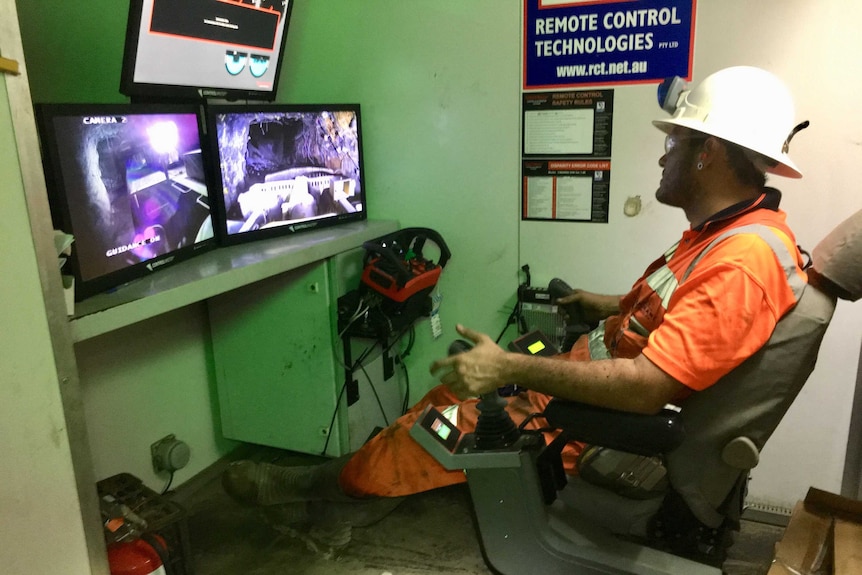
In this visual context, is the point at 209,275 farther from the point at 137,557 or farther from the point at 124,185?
the point at 137,557

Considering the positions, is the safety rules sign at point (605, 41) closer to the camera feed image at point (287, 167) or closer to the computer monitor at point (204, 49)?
the camera feed image at point (287, 167)

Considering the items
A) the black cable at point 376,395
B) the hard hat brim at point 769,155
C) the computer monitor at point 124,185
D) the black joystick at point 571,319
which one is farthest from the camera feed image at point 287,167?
the hard hat brim at point 769,155

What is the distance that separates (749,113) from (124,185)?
4.74 feet

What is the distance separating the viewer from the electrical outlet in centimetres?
213

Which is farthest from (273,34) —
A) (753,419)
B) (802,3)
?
(753,419)

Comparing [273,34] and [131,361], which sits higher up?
[273,34]

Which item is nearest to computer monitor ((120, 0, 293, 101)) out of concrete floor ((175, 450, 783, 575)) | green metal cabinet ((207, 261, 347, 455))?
green metal cabinet ((207, 261, 347, 455))

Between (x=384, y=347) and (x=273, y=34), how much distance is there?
1189 mm

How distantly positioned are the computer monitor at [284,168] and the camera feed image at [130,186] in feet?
0.30

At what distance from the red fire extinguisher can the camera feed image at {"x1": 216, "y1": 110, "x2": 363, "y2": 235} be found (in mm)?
930

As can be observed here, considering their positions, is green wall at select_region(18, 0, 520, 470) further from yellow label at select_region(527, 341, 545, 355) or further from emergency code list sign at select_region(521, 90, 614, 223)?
yellow label at select_region(527, 341, 545, 355)

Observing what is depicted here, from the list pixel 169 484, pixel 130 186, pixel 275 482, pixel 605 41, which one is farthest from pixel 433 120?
pixel 169 484

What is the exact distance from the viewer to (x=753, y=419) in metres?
1.20

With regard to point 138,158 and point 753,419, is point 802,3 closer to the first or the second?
point 753,419
